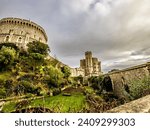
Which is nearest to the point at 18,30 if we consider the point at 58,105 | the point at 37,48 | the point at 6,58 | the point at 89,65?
the point at 37,48

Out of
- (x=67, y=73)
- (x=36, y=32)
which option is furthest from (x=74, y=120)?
(x=36, y=32)

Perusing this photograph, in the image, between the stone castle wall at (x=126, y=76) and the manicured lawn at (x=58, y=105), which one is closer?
the manicured lawn at (x=58, y=105)

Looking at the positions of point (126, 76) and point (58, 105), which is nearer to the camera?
point (58, 105)

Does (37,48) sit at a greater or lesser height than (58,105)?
greater

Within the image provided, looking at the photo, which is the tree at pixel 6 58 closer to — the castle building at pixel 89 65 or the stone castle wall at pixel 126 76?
the stone castle wall at pixel 126 76

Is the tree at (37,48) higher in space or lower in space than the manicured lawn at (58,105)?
higher

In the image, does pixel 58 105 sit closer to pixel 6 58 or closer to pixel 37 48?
pixel 6 58

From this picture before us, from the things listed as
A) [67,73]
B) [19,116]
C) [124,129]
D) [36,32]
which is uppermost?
[36,32]

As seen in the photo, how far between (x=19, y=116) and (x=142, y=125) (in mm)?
1219

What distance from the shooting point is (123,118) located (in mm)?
1668

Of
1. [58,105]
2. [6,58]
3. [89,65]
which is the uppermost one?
[89,65]

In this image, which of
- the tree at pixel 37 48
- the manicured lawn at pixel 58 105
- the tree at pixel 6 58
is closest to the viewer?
the manicured lawn at pixel 58 105

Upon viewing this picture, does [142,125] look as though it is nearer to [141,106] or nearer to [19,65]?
[141,106]

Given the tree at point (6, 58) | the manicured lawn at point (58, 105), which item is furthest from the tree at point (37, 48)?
the manicured lawn at point (58, 105)
